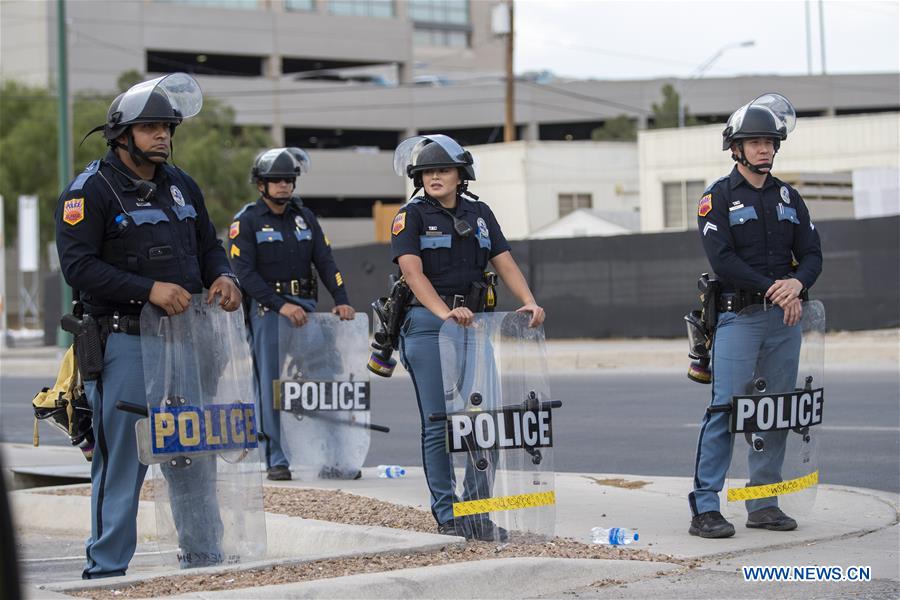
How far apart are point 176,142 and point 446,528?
162 ft

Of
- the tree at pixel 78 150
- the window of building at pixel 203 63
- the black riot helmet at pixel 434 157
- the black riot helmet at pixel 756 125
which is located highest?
the window of building at pixel 203 63

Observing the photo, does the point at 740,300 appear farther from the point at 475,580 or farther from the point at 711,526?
the point at 475,580

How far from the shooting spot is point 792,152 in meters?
38.4

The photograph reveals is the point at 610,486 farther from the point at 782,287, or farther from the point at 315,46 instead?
the point at 315,46

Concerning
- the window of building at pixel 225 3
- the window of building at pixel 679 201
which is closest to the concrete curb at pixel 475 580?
the window of building at pixel 679 201

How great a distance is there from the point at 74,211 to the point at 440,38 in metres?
100

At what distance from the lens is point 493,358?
6590 mm

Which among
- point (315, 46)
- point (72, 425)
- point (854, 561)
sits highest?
point (315, 46)

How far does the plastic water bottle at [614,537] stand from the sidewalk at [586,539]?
0.07 meters

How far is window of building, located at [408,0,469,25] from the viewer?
102812 mm

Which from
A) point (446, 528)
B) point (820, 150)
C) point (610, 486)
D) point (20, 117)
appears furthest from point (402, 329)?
point (20, 117)

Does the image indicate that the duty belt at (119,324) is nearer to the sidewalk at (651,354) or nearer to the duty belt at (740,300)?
the duty belt at (740,300)

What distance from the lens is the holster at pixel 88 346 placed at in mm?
5750

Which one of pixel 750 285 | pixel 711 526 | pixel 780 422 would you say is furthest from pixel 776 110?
pixel 711 526
